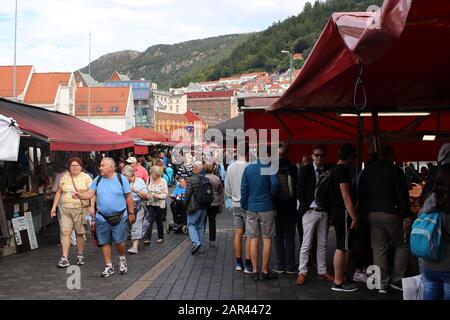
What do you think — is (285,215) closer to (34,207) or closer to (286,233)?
(286,233)

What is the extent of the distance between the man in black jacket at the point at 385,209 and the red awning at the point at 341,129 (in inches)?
93.0

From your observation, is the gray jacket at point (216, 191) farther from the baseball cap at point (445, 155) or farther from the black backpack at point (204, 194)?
the baseball cap at point (445, 155)

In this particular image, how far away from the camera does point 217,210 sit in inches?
414

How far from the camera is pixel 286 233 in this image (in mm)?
7652

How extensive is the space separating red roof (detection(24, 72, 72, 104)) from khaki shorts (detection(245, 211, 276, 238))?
60648 millimetres

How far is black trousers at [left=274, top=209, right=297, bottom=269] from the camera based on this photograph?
7629mm

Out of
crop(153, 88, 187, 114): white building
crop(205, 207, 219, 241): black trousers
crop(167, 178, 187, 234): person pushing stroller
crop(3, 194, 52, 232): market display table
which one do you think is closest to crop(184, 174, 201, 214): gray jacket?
crop(205, 207, 219, 241): black trousers

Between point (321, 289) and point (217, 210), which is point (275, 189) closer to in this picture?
point (321, 289)

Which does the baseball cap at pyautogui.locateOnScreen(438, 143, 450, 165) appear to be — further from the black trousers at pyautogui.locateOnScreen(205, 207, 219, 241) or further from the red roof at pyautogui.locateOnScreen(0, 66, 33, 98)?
the red roof at pyautogui.locateOnScreen(0, 66, 33, 98)

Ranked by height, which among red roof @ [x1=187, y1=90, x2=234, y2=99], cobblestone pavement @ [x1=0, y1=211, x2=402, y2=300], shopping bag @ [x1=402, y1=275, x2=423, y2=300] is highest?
red roof @ [x1=187, y1=90, x2=234, y2=99]

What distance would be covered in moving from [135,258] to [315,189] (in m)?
3.88

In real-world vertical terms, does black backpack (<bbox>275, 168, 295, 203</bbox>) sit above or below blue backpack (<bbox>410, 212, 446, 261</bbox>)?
above

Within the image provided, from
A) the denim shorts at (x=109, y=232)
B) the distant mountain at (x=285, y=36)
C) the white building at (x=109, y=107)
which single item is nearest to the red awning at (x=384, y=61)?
the denim shorts at (x=109, y=232)

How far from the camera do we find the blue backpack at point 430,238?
4.05 metres
